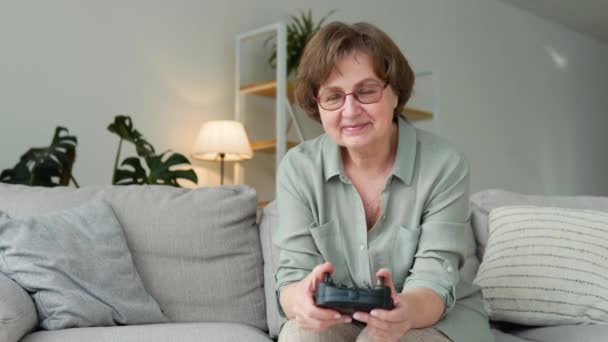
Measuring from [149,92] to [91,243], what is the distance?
6.76ft

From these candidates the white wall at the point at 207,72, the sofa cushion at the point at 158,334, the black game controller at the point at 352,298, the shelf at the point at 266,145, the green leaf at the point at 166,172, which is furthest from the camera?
the shelf at the point at 266,145

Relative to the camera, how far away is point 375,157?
1390 millimetres

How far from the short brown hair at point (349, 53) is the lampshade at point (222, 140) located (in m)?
2.11

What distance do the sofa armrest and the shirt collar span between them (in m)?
0.71

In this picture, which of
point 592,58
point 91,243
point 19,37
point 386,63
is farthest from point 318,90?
point 592,58

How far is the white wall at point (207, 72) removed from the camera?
10.5ft

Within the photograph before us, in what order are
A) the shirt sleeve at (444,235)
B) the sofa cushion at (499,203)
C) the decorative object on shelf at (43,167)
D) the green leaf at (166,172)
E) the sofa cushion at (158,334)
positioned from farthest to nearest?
the green leaf at (166,172)
the decorative object on shelf at (43,167)
the sofa cushion at (499,203)
the sofa cushion at (158,334)
the shirt sleeve at (444,235)

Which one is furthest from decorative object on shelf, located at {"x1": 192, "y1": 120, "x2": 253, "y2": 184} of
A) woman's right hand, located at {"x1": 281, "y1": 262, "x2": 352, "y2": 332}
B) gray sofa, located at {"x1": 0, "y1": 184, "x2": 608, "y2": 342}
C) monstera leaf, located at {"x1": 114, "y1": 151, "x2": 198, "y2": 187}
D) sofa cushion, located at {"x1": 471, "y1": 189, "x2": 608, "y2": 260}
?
woman's right hand, located at {"x1": 281, "y1": 262, "x2": 352, "y2": 332}

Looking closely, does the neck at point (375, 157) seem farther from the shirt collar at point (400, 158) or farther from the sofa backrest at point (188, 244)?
the sofa backrest at point (188, 244)

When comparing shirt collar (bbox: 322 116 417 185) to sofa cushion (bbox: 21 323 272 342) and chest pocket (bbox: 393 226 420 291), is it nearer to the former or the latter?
chest pocket (bbox: 393 226 420 291)

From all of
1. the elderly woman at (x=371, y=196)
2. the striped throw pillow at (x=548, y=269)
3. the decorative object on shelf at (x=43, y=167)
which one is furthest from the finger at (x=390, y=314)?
the decorative object on shelf at (x=43, y=167)

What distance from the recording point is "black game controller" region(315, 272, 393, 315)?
Result: 3.13 ft

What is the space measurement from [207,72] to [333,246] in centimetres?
272

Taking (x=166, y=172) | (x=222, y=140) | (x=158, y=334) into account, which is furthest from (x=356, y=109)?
(x=222, y=140)
